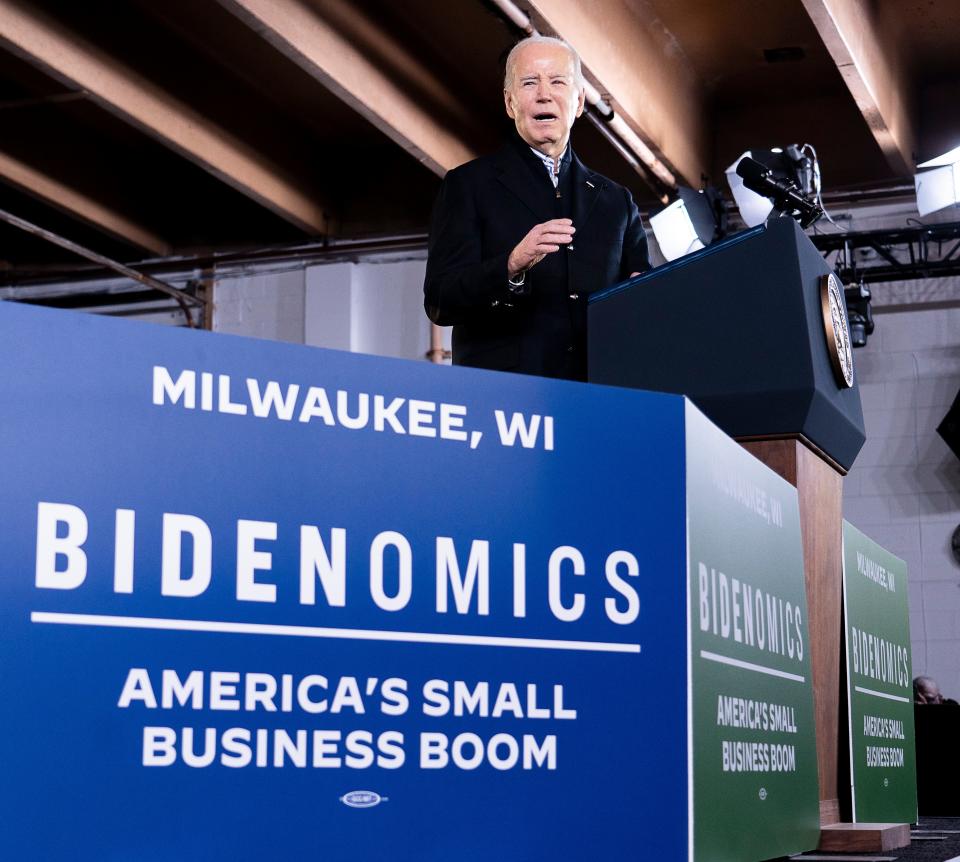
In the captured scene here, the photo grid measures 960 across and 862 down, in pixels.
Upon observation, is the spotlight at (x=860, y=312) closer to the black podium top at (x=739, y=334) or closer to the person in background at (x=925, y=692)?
the person in background at (x=925, y=692)

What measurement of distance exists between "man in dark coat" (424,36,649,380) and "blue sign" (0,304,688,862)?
626 millimetres

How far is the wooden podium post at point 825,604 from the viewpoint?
5.61 feet

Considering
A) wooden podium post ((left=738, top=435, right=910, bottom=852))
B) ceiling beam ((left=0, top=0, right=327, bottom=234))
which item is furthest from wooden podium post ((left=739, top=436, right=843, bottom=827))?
ceiling beam ((left=0, top=0, right=327, bottom=234))

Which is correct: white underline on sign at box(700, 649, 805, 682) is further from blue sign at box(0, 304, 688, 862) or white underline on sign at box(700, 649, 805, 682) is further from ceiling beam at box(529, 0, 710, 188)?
ceiling beam at box(529, 0, 710, 188)

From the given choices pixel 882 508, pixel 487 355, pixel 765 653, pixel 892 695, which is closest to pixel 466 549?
pixel 765 653

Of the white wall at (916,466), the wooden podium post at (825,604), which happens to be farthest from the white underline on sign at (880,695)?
the white wall at (916,466)

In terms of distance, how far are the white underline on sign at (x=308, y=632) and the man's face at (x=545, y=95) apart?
0.96 m

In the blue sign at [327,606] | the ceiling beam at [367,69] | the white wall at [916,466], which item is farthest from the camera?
the white wall at [916,466]

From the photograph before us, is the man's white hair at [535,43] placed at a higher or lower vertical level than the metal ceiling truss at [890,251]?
lower

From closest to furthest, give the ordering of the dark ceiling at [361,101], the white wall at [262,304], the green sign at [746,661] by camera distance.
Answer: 1. the green sign at [746,661]
2. the dark ceiling at [361,101]
3. the white wall at [262,304]

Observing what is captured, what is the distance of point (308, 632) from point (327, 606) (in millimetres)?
25

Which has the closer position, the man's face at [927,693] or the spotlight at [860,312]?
the man's face at [927,693]

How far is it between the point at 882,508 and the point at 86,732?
23.2 feet

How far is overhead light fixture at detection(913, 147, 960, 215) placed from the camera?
666 centimetres
